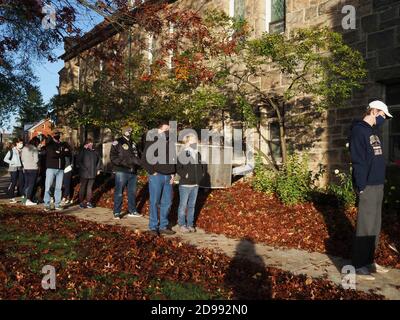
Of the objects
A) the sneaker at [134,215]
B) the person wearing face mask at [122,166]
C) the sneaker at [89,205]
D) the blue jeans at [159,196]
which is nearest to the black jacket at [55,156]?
the sneaker at [89,205]

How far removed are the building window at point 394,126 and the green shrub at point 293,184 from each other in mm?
1960

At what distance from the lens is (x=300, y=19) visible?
36.9ft

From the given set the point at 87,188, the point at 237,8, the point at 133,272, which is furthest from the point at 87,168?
the point at 237,8

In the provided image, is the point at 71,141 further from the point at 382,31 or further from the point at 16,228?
the point at 382,31

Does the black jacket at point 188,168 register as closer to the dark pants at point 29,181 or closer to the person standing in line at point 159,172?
the person standing in line at point 159,172

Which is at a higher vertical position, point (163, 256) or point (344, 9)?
point (344, 9)

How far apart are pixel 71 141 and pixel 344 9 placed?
60.4 ft

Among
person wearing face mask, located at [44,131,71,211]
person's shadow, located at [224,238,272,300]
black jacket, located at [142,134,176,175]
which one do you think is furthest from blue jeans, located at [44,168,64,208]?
person's shadow, located at [224,238,272,300]

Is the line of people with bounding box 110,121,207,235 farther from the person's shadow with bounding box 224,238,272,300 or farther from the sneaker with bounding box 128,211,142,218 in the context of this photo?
the person's shadow with bounding box 224,238,272,300

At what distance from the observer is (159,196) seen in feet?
24.8

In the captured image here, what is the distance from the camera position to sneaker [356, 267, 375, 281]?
4973 mm

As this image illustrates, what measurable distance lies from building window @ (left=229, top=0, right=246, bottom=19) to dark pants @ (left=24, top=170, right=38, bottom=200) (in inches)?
312
